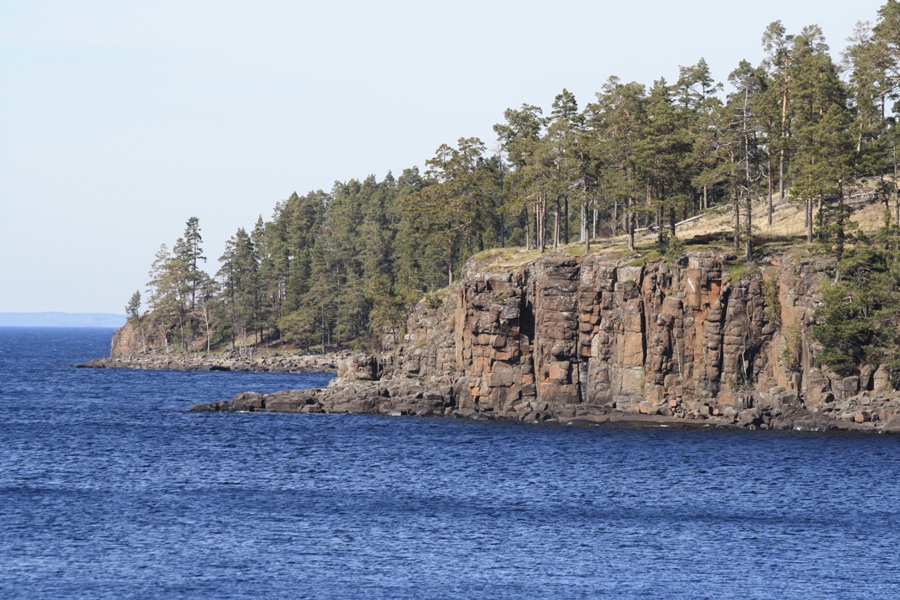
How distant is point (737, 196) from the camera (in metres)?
92.9

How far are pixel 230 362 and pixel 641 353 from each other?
100.0m

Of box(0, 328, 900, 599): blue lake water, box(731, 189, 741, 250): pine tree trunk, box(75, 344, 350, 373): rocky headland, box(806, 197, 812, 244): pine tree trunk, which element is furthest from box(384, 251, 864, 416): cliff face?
box(75, 344, 350, 373): rocky headland

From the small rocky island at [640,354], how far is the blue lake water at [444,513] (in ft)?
15.5

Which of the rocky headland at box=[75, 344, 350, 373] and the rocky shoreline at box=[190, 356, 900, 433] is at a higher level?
the rocky headland at box=[75, 344, 350, 373]

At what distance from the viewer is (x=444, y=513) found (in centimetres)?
5541

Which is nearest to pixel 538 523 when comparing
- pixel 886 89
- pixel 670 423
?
pixel 670 423

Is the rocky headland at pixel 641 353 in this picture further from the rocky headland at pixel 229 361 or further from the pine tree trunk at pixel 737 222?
the rocky headland at pixel 229 361

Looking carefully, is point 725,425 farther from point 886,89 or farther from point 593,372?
point 886,89

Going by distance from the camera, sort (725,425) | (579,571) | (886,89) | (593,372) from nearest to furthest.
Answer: (579,571)
(725,425)
(593,372)
(886,89)

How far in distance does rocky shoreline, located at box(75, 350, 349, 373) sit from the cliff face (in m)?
65.7

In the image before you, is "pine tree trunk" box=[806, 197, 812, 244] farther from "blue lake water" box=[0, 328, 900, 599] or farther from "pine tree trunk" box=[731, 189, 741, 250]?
"blue lake water" box=[0, 328, 900, 599]

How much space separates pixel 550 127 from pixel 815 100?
26.1 meters

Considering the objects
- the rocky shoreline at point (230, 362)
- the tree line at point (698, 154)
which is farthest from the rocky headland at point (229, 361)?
the tree line at point (698, 154)

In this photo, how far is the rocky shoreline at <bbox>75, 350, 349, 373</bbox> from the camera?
163875 mm
